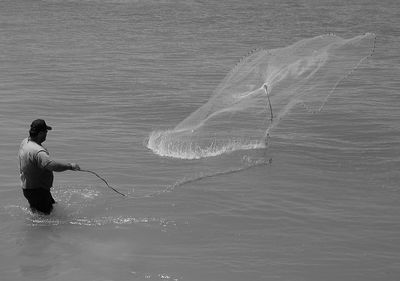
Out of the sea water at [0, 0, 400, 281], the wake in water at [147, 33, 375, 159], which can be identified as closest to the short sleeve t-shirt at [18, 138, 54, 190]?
the sea water at [0, 0, 400, 281]

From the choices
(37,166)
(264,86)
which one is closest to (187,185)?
(264,86)

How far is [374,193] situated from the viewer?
10758 millimetres

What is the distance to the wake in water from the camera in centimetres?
1171

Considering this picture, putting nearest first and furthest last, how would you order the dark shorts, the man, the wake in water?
the man
the dark shorts
the wake in water

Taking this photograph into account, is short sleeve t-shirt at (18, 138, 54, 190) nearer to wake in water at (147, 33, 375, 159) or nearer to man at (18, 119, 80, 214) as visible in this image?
man at (18, 119, 80, 214)

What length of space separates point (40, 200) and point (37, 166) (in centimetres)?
59

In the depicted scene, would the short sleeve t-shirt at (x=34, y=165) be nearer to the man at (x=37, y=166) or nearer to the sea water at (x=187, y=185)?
the man at (x=37, y=166)

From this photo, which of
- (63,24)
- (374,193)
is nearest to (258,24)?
(63,24)

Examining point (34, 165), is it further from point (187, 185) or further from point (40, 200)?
point (187, 185)

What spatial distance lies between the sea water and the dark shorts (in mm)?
219

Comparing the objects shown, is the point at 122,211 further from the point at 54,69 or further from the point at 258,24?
the point at 258,24

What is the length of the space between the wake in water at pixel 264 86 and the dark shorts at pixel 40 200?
12.3 ft

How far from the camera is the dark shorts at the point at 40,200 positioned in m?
8.73

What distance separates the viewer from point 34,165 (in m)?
8.45
